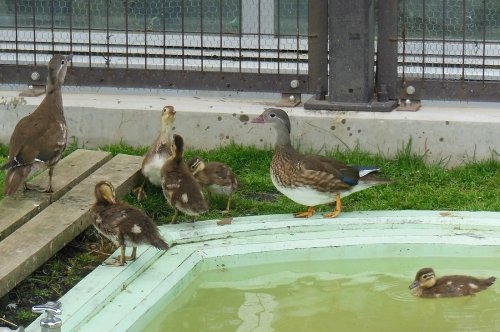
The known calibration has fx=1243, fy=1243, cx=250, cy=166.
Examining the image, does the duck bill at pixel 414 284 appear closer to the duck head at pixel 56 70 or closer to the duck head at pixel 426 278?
the duck head at pixel 426 278

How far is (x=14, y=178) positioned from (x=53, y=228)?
722 mm

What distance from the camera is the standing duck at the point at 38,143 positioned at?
8.48m

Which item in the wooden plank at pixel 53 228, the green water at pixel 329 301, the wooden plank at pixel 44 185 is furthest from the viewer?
the wooden plank at pixel 44 185

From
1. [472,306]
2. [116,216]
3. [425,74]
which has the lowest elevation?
[472,306]

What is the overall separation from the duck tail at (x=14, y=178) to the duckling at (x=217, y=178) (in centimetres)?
127

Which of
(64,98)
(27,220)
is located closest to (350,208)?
(27,220)

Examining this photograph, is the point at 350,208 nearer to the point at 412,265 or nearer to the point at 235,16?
the point at 412,265

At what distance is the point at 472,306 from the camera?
24.1 ft

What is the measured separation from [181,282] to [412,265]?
5.00 ft

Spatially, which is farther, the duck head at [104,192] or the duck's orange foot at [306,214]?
the duck's orange foot at [306,214]

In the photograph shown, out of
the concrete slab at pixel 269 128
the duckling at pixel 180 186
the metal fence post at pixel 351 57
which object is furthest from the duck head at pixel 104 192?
the metal fence post at pixel 351 57

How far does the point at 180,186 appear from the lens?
8.51 metres

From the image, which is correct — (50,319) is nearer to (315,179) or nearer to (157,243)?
(157,243)

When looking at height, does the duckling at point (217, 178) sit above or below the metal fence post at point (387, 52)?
below
